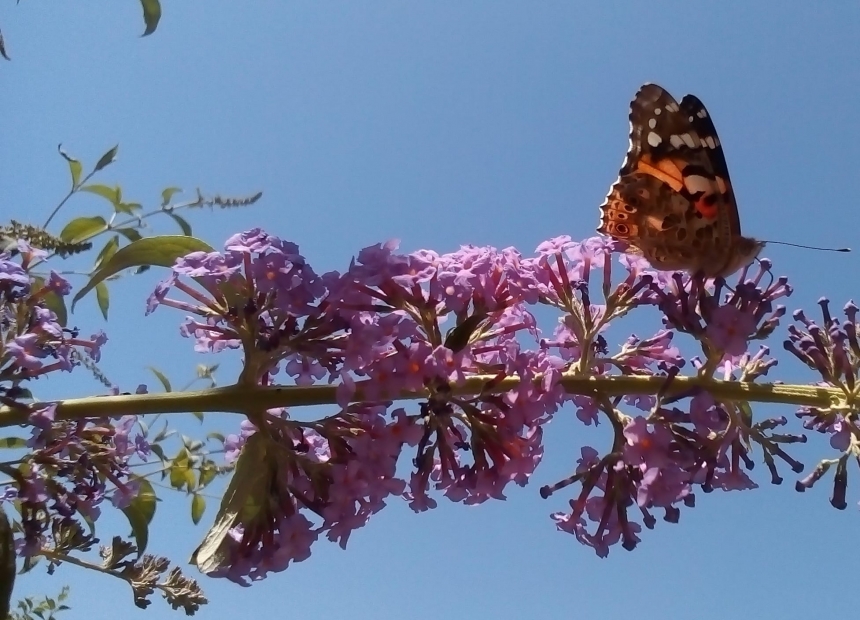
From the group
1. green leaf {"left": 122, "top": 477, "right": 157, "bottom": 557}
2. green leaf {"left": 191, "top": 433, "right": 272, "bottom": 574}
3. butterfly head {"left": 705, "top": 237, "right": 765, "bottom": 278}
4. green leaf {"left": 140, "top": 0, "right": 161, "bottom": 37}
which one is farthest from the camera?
green leaf {"left": 122, "top": 477, "right": 157, "bottom": 557}

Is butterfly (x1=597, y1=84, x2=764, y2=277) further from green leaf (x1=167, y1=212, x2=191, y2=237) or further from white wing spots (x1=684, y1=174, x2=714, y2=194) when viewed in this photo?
green leaf (x1=167, y1=212, x2=191, y2=237)

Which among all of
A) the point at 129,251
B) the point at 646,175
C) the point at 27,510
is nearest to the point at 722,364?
the point at 646,175

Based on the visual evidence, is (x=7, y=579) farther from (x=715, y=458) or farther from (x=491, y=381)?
(x=715, y=458)

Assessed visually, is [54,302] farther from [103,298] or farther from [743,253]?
[743,253]

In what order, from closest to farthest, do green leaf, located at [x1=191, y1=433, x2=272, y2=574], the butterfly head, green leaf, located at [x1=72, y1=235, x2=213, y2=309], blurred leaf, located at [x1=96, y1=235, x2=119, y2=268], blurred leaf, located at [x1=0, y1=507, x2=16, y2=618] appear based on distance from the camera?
1. blurred leaf, located at [x1=0, y1=507, x2=16, y2=618]
2. green leaf, located at [x1=191, y1=433, x2=272, y2=574]
3. green leaf, located at [x1=72, y1=235, x2=213, y2=309]
4. the butterfly head
5. blurred leaf, located at [x1=96, y1=235, x2=119, y2=268]

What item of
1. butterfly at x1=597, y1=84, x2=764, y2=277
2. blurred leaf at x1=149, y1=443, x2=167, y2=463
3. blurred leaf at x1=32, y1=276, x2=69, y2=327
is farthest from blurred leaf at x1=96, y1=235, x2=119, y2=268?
butterfly at x1=597, y1=84, x2=764, y2=277

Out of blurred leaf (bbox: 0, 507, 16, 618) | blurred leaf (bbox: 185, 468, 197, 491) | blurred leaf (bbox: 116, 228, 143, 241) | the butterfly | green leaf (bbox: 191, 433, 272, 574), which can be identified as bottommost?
blurred leaf (bbox: 0, 507, 16, 618)
